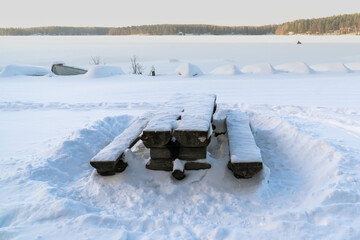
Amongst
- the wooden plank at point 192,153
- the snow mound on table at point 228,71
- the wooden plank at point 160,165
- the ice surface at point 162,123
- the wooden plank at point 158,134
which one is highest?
the ice surface at point 162,123

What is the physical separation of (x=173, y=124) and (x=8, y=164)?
2.09 meters

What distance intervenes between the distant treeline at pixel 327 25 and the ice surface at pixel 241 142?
82542 mm

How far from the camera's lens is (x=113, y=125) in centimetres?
516

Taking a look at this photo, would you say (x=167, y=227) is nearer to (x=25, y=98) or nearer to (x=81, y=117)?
(x=81, y=117)

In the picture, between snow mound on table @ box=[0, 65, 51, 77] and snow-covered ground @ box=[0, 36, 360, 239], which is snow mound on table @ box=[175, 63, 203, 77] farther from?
snow-covered ground @ box=[0, 36, 360, 239]

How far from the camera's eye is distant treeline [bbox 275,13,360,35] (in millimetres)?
74250

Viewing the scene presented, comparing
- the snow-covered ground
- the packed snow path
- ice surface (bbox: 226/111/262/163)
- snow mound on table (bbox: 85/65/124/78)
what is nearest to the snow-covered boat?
snow mound on table (bbox: 85/65/124/78)

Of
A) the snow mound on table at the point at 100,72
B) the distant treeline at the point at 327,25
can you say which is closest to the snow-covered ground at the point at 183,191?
the snow mound on table at the point at 100,72

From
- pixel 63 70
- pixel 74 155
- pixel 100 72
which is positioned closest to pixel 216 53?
pixel 63 70

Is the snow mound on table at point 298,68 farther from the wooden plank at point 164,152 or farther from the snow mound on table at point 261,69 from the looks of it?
the wooden plank at point 164,152

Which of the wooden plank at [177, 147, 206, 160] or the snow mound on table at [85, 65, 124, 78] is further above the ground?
the wooden plank at [177, 147, 206, 160]

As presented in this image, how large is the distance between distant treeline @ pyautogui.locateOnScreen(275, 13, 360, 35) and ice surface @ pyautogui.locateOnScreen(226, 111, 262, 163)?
271 feet

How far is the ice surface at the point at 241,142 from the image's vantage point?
2.99 metres

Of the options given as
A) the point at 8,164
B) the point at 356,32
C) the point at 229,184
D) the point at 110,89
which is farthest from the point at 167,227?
the point at 356,32
